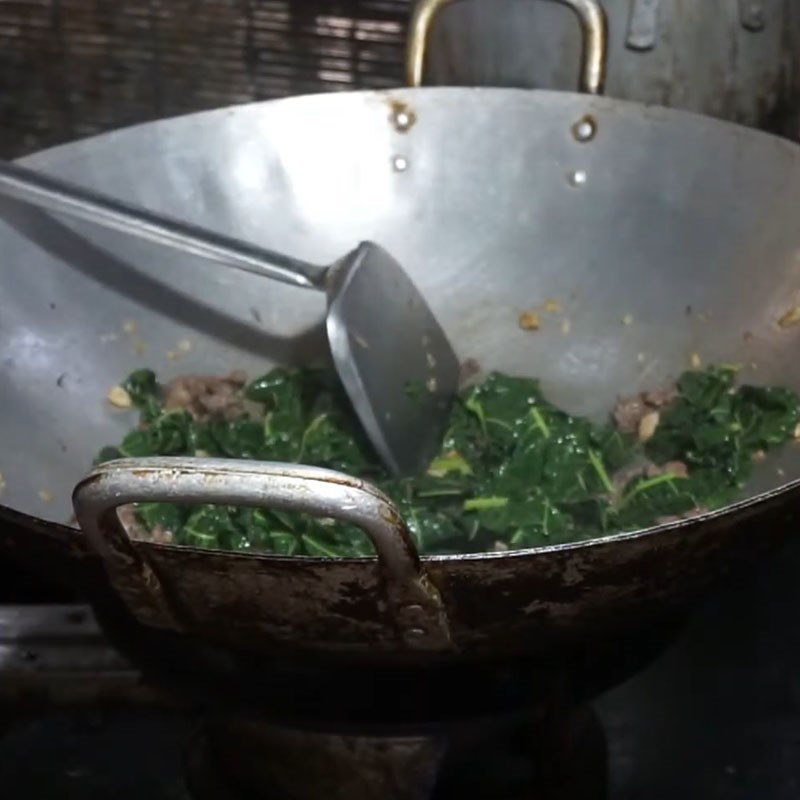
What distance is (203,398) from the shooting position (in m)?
0.92

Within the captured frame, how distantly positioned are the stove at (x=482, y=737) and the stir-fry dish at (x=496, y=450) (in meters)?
0.12

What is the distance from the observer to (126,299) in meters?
0.93

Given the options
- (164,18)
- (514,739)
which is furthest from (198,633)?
(164,18)

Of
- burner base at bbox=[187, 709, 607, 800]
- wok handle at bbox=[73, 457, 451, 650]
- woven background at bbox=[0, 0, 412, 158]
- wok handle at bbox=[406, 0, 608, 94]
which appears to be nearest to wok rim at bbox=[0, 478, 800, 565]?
wok handle at bbox=[73, 457, 451, 650]

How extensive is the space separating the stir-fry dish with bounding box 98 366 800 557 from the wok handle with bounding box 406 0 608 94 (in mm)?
247

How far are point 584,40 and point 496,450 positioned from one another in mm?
326

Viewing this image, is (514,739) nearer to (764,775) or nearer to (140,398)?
(764,775)

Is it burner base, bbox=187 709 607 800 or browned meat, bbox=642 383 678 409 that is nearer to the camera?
burner base, bbox=187 709 607 800

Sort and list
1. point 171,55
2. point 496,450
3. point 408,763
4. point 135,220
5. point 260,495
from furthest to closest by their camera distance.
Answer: point 171,55 → point 496,450 → point 135,220 → point 408,763 → point 260,495

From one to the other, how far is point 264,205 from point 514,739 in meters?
0.48

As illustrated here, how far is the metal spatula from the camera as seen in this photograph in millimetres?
800

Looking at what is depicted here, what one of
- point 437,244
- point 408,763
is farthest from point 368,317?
point 408,763

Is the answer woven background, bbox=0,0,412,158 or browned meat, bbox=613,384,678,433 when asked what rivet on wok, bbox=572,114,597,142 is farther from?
woven background, bbox=0,0,412,158

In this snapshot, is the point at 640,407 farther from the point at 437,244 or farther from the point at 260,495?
the point at 260,495
